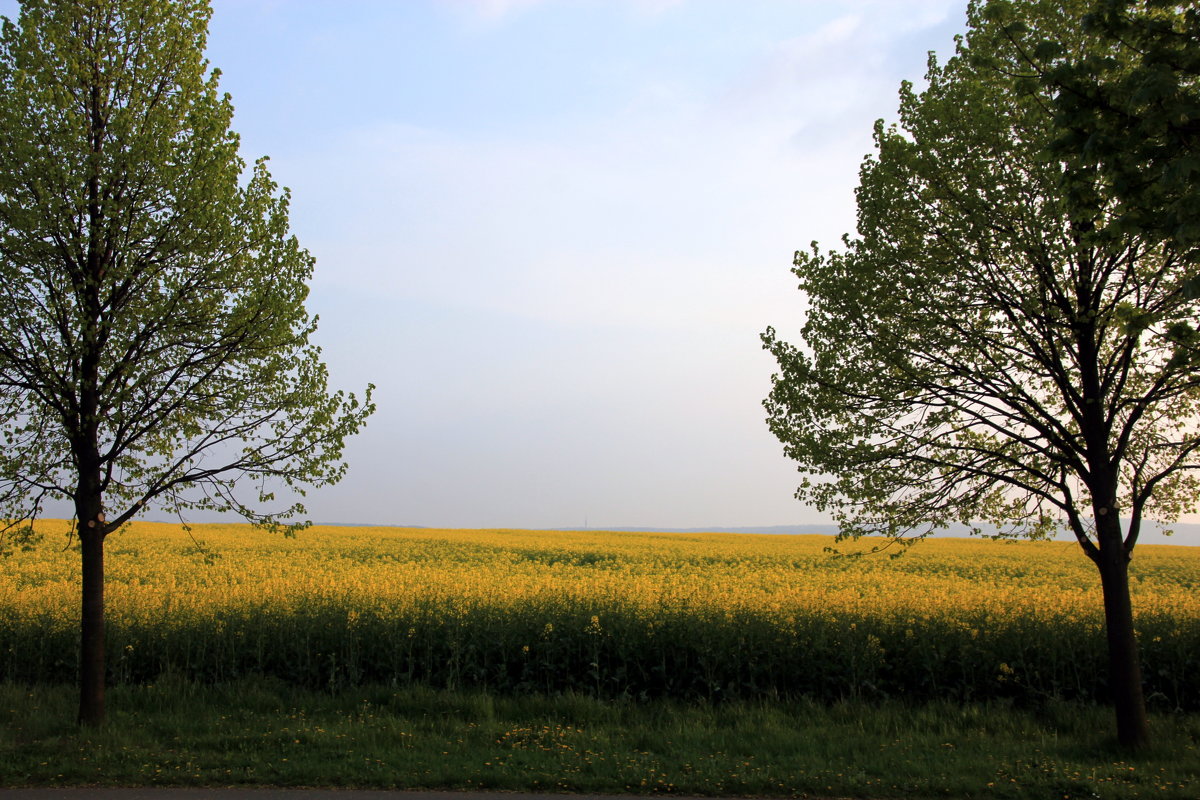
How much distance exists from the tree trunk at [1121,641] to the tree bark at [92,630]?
1337 cm

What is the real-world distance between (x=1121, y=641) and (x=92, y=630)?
13744mm

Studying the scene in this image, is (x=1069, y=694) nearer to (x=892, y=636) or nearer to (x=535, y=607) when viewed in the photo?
(x=892, y=636)

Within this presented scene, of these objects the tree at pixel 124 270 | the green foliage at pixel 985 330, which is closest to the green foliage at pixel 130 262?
the tree at pixel 124 270

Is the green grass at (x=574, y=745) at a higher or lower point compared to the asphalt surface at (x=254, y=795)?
lower

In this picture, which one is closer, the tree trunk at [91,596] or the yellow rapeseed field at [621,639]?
the tree trunk at [91,596]

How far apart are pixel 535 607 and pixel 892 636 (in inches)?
248

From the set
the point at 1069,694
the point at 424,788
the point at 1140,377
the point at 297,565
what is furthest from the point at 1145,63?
the point at 297,565

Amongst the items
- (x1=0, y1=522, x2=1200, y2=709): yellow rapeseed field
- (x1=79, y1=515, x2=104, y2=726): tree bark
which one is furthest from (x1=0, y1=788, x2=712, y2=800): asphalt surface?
(x1=0, y1=522, x2=1200, y2=709): yellow rapeseed field

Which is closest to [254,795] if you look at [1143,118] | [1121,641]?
[1143,118]

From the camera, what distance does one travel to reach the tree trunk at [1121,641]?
9.75 meters

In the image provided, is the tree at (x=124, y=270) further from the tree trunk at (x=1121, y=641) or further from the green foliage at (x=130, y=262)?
the tree trunk at (x=1121, y=641)

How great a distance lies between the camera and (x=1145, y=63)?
6309 mm

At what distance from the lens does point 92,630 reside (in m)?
10.2

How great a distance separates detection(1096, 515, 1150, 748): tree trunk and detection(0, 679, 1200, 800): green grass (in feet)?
1.16
